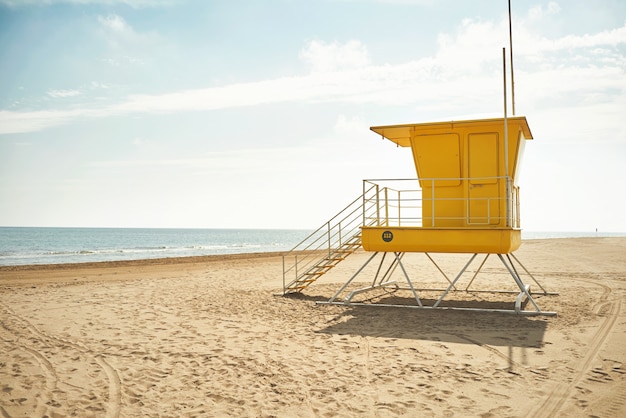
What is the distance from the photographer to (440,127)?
531 inches

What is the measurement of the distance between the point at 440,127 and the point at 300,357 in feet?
25.0

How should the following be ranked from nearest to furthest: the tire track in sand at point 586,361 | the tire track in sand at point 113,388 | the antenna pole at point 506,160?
the tire track in sand at point 586,361 < the tire track in sand at point 113,388 < the antenna pole at point 506,160

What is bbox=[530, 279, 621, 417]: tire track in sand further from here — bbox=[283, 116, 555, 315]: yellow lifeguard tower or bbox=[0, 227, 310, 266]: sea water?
bbox=[0, 227, 310, 266]: sea water

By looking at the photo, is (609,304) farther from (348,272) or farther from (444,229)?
(348,272)

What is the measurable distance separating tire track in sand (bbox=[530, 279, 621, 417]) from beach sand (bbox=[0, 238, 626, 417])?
3 centimetres

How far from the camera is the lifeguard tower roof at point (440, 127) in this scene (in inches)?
508

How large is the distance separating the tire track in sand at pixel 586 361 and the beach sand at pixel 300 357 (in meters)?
0.03

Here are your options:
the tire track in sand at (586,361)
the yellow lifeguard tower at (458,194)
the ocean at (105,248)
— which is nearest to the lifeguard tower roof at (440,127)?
the yellow lifeguard tower at (458,194)

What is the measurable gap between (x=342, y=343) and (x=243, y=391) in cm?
310

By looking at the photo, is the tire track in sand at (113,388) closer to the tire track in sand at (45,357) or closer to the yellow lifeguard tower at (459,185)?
the tire track in sand at (45,357)

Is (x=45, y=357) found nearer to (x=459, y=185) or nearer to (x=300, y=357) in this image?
(x=300, y=357)

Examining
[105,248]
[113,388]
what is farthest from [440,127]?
[105,248]

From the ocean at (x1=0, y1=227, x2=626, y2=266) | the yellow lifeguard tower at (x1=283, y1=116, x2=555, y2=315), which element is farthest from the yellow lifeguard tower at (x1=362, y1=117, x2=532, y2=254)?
the ocean at (x1=0, y1=227, x2=626, y2=266)

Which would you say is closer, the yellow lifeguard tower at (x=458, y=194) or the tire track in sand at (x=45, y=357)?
the tire track in sand at (x=45, y=357)
